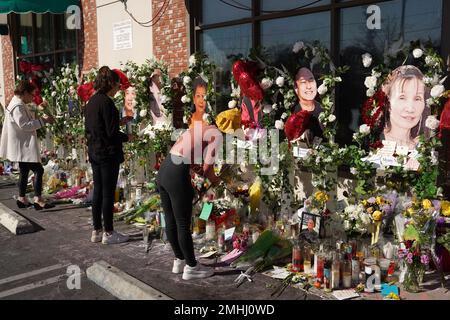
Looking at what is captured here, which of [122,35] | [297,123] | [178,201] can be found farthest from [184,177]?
[122,35]

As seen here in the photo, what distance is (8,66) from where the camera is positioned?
13914 mm

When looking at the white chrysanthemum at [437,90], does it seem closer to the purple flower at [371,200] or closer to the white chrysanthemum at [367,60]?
the white chrysanthemum at [367,60]

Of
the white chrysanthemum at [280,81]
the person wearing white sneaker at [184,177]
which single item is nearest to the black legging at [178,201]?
the person wearing white sneaker at [184,177]

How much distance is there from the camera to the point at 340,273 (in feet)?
14.7

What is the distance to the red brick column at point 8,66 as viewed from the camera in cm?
1368

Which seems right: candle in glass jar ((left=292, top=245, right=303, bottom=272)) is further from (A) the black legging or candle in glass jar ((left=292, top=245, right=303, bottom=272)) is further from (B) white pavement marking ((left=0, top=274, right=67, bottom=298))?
(B) white pavement marking ((left=0, top=274, right=67, bottom=298))

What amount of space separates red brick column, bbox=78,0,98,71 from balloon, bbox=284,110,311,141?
5.36m

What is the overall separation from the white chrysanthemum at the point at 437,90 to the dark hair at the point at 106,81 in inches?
129

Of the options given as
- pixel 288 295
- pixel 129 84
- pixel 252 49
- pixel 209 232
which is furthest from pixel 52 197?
pixel 288 295

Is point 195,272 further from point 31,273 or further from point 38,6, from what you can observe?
point 38,6

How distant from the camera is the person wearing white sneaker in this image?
4.49 m

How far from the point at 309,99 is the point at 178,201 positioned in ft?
7.18
